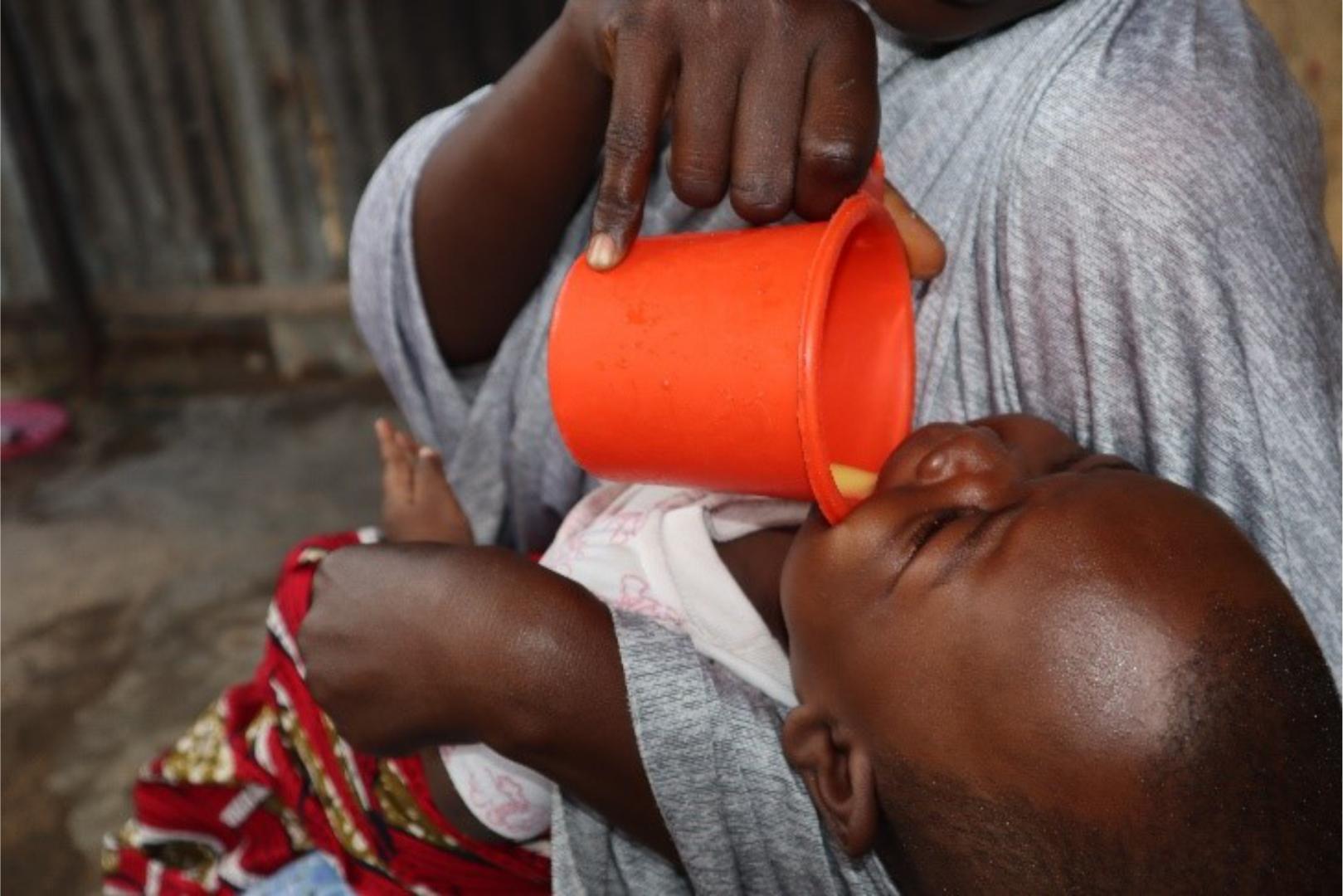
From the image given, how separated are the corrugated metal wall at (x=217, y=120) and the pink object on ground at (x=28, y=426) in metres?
0.65

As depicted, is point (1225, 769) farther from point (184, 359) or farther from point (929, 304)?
point (184, 359)

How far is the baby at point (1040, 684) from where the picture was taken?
0.85 m

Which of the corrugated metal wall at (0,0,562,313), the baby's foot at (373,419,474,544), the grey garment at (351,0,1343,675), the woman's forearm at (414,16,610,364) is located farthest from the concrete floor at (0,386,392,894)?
the grey garment at (351,0,1343,675)

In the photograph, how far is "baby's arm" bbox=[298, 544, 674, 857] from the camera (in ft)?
3.36

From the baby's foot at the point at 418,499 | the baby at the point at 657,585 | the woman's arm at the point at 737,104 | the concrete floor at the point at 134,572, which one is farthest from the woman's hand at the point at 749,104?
the concrete floor at the point at 134,572

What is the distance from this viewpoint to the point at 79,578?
2637 mm

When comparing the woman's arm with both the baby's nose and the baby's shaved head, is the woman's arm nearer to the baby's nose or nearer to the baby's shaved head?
the baby's nose

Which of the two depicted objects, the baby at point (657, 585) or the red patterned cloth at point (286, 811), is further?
the red patterned cloth at point (286, 811)

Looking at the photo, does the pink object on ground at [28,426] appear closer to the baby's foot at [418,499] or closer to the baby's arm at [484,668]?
the baby's foot at [418,499]

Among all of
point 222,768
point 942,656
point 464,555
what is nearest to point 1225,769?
point 942,656

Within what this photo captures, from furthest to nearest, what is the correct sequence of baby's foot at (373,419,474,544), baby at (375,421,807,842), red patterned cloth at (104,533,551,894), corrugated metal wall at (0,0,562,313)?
1. corrugated metal wall at (0,0,562,313)
2. baby's foot at (373,419,474,544)
3. red patterned cloth at (104,533,551,894)
4. baby at (375,421,807,842)

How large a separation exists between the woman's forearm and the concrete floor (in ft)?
3.70

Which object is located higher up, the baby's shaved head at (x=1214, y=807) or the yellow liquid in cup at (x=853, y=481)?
the yellow liquid in cup at (x=853, y=481)

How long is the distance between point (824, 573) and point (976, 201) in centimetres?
38
